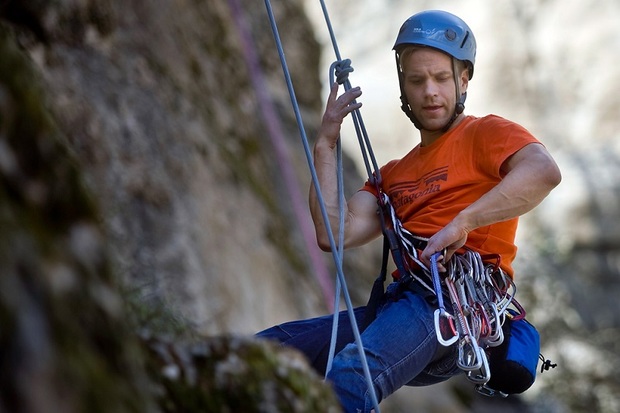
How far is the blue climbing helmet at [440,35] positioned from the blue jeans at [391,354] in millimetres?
909

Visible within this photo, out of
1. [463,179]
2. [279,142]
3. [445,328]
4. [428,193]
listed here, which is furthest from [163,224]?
[445,328]

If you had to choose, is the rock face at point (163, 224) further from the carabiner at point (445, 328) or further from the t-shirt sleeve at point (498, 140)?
the t-shirt sleeve at point (498, 140)

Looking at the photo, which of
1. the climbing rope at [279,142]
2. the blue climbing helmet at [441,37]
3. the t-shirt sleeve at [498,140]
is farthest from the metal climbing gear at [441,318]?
the climbing rope at [279,142]

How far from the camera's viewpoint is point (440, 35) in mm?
3713

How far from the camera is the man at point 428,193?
3.35 m

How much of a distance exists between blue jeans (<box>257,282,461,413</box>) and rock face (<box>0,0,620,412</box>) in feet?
1.25

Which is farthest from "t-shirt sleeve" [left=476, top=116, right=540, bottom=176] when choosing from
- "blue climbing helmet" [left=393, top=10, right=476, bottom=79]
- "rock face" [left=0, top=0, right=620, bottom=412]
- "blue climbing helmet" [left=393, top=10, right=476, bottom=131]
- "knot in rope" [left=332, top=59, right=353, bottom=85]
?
"rock face" [left=0, top=0, right=620, bottom=412]

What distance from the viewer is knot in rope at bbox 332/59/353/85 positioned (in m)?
3.94

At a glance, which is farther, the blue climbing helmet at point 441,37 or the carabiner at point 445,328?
→ the blue climbing helmet at point 441,37

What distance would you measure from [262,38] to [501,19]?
15.9m

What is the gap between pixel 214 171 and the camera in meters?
8.25

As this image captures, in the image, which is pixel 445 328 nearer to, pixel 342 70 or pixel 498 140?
pixel 498 140

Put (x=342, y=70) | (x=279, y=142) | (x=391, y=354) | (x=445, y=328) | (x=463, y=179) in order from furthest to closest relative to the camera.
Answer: (x=279, y=142) < (x=342, y=70) < (x=463, y=179) < (x=445, y=328) < (x=391, y=354)

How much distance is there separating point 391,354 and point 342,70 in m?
1.20
